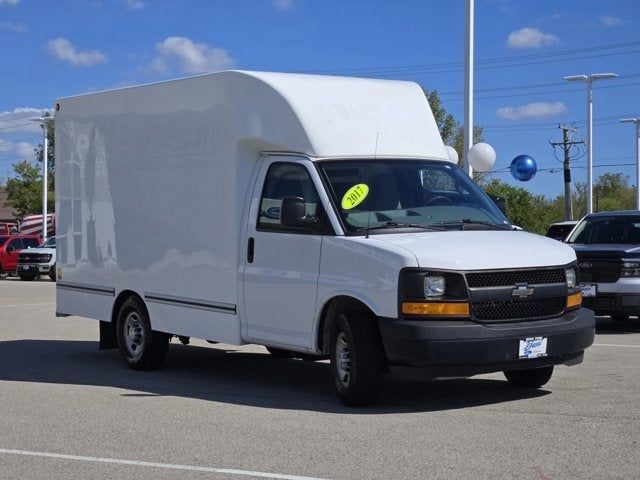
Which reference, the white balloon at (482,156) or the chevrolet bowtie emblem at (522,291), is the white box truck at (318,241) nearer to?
the chevrolet bowtie emblem at (522,291)

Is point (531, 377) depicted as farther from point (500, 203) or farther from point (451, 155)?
point (451, 155)

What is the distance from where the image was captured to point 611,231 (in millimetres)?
16844

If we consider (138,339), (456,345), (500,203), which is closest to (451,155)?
(500,203)

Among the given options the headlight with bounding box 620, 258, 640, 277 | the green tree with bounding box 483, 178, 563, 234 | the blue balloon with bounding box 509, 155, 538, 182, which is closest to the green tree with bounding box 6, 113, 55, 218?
the green tree with bounding box 483, 178, 563, 234

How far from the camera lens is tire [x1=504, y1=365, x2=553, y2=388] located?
32.5 ft

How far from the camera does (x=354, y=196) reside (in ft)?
31.0

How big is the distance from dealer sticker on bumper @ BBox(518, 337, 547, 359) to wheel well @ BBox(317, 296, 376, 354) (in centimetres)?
122

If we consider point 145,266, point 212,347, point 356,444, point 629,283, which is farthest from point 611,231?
point 356,444

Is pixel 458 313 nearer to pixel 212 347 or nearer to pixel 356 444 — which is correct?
pixel 356 444

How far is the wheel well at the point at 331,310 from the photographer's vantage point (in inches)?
357

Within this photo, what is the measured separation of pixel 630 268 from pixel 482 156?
20.8 feet

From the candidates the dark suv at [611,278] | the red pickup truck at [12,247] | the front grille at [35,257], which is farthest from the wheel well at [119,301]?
the red pickup truck at [12,247]

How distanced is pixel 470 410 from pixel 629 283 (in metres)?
7.04

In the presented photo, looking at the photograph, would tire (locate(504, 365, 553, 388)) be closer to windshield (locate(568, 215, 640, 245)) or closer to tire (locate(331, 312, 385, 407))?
tire (locate(331, 312, 385, 407))
